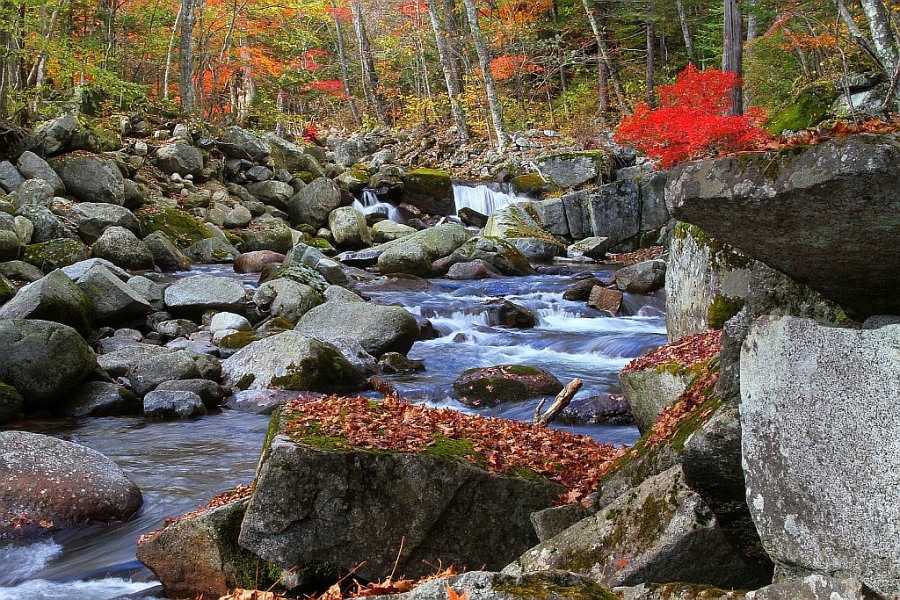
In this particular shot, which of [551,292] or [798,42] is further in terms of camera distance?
[798,42]

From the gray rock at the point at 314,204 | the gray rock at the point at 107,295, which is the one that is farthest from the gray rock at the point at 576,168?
the gray rock at the point at 107,295

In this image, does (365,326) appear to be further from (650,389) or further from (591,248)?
(591,248)

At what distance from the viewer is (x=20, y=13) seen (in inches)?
736

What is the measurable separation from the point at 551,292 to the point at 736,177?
1363cm

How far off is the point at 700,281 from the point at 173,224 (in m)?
15.7

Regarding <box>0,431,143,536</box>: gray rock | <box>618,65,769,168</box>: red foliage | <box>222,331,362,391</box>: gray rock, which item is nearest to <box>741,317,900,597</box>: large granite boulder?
<box>0,431,143,536</box>: gray rock

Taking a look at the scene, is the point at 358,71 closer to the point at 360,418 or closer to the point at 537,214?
the point at 537,214

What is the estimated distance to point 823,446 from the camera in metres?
2.78

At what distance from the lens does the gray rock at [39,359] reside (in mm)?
9031

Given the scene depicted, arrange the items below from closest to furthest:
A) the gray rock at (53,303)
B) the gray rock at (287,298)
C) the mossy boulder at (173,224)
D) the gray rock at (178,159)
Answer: the gray rock at (53,303), the gray rock at (287,298), the mossy boulder at (173,224), the gray rock at (178,159)

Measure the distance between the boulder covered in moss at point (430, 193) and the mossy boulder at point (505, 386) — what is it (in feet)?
→ 53.9

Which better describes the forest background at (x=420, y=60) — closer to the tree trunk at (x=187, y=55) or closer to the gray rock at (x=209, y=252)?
the tree trunk at (x=187, y=55)

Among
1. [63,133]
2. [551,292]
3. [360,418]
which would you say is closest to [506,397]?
[360,418]

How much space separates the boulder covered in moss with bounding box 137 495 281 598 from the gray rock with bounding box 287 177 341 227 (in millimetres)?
19010
